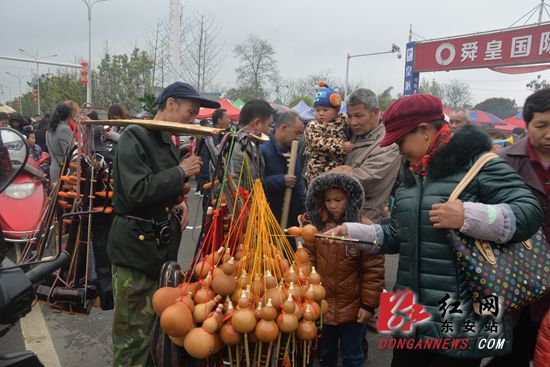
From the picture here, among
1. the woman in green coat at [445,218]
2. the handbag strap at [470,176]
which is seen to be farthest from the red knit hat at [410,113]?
the handbag strap at [470,176]

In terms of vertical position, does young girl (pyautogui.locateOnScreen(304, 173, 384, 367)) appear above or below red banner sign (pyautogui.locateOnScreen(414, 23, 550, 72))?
below

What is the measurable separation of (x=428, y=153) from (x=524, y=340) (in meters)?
1.18

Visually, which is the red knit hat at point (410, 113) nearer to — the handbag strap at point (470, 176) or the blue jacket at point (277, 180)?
the handbag strap at point (470, 176)

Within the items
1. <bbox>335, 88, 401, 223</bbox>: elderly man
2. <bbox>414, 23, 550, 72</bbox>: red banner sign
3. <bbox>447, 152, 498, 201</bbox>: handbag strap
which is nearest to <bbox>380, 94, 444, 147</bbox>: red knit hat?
<bbox>447, 152, 498, 201</bbox>: handbag strap

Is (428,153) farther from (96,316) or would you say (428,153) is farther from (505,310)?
(96,316)

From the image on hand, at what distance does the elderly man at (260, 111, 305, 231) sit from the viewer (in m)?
3.39

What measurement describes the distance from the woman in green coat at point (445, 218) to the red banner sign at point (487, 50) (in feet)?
44.8

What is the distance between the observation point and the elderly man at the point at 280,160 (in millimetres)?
3391

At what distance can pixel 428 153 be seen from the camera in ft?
5.86

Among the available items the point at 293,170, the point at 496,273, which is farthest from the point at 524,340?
the point at 293,170

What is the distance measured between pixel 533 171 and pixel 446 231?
73 cm

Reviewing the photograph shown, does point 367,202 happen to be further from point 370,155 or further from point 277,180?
point 277,180

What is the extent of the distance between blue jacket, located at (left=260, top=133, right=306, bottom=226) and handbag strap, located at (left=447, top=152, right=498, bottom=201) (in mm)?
1843

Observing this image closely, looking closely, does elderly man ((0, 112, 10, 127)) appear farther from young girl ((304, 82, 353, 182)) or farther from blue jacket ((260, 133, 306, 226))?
young girl ((304, 82, 353, 182))
